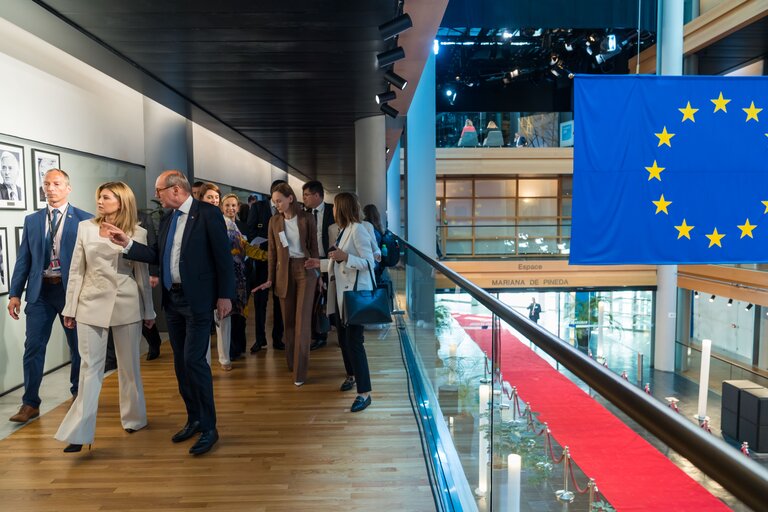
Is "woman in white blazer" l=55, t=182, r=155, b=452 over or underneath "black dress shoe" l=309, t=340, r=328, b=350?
over

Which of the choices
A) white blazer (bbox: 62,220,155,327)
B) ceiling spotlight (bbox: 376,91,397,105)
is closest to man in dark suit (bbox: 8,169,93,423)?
white blazer (bbox: 62,220,155,327)

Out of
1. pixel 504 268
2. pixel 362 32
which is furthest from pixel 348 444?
pixel 504 268

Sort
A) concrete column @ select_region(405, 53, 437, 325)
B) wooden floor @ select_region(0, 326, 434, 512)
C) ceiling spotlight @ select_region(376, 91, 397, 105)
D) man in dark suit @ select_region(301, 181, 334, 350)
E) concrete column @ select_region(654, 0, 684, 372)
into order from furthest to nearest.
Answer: concrete column @ select_region(654, 0, 684, 372)
concrete column @ select_region(405, 53, 437, 325)
ceiling spotlight @ select_region(376, 91, 397, 105)
man in dark suit @ select_region(301, 181, 334, 350)
wooden floor @ select_region(0, 326, 434, 512)

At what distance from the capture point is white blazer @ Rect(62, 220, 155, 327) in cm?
371

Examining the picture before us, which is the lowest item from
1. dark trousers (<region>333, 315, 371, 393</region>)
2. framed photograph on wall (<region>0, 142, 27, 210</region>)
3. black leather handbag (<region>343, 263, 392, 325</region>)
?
dark trousers (<region>333, 315, 371, 393</region>)

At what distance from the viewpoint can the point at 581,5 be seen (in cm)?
1332

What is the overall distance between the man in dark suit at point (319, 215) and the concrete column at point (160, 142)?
100 inches

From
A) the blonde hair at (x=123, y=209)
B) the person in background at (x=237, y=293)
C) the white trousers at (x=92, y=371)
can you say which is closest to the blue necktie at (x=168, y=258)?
the blonde hair at (x=123, y=209)

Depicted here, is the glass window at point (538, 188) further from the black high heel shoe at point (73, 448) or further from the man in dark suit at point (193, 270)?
the black high heel shoe at point (73, 448)

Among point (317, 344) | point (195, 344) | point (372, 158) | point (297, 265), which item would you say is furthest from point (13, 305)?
point (372, 158)

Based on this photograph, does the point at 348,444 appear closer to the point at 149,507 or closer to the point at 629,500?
the point at 149,507

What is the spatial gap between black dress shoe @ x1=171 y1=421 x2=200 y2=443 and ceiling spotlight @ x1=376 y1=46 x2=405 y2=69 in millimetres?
3403

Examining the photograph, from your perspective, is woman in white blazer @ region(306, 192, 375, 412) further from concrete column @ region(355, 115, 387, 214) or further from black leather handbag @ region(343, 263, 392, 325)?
concrete column @ region(355, 115, 387, 214)

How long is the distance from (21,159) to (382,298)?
375cm
